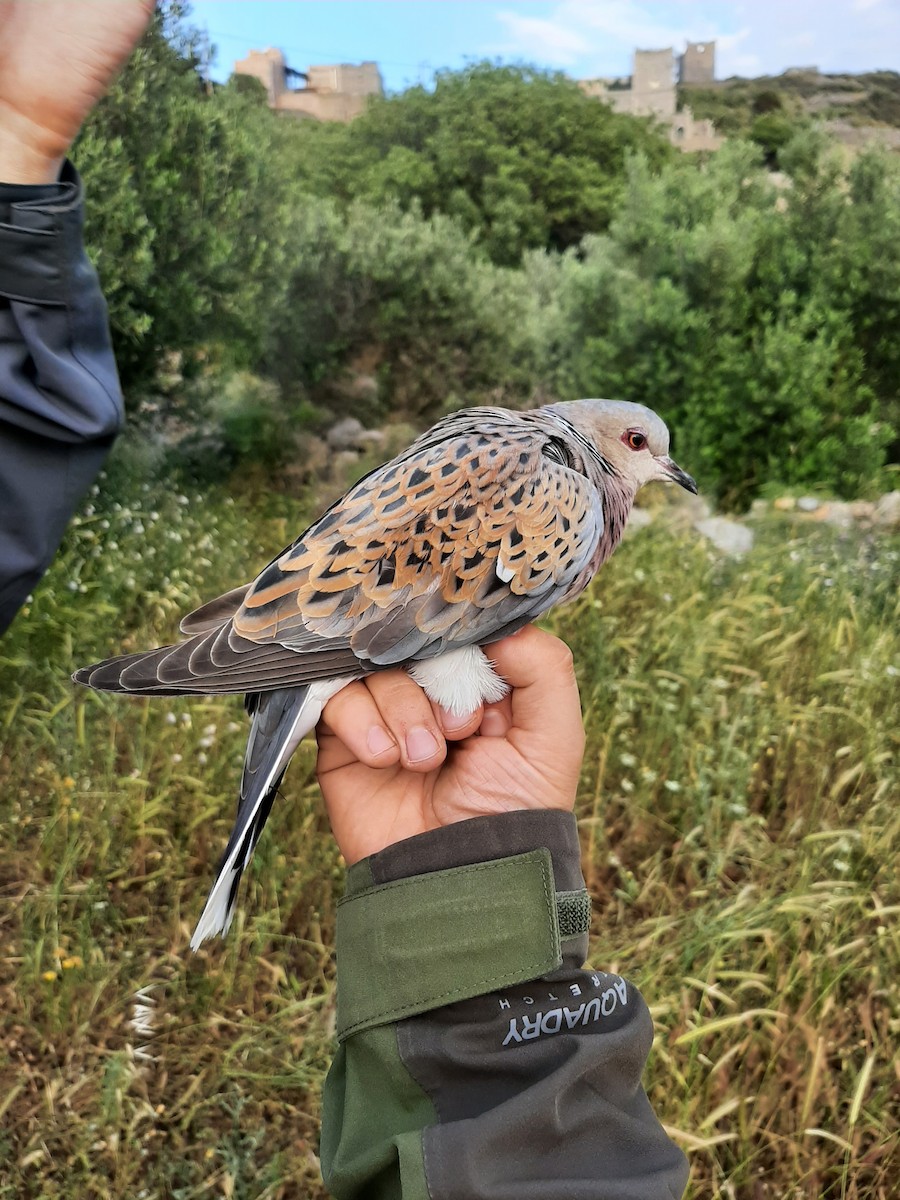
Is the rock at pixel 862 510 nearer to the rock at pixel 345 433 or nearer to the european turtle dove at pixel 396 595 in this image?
the rock at pixel 345 433

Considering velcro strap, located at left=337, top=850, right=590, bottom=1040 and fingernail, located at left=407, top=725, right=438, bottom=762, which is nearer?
velcro strap, located at left=337, top=850, right=590, bottom=1040

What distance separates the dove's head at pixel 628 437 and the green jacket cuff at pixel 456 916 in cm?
97

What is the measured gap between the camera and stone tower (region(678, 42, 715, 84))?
→ 3039 mm

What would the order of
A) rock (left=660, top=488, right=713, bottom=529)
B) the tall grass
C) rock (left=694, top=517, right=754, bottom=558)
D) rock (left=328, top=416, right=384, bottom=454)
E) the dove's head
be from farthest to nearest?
rock (left=328, top=416, right=384, bottom=454) → rock (left=660, top=488, right=713, bottom=529) → rock (left=694, top=517, right=754, bottom=558) → the tall grass → the dove's head

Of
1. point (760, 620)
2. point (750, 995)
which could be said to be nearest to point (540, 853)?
point (750, 995)

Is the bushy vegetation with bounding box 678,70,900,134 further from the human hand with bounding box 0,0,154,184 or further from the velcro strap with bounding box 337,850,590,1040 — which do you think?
the velcro strap with bounding box 337,850,590,1040

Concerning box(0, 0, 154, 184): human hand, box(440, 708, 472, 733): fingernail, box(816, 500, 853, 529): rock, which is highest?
box(0, 0, 154, 184): human hand

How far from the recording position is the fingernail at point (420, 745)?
1391 millimetres

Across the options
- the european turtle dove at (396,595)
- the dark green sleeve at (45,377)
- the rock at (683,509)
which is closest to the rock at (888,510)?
the rock at (683,509)

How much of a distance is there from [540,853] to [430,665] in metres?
0.46

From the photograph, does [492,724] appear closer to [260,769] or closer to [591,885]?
[260,769]

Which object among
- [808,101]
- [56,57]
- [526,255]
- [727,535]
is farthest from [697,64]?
[56,57]

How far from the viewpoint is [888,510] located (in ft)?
12.0

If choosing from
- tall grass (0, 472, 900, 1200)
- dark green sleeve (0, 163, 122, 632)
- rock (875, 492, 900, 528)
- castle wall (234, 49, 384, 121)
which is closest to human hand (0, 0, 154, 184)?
dark green sleeve (0, 163, 122, 632)
